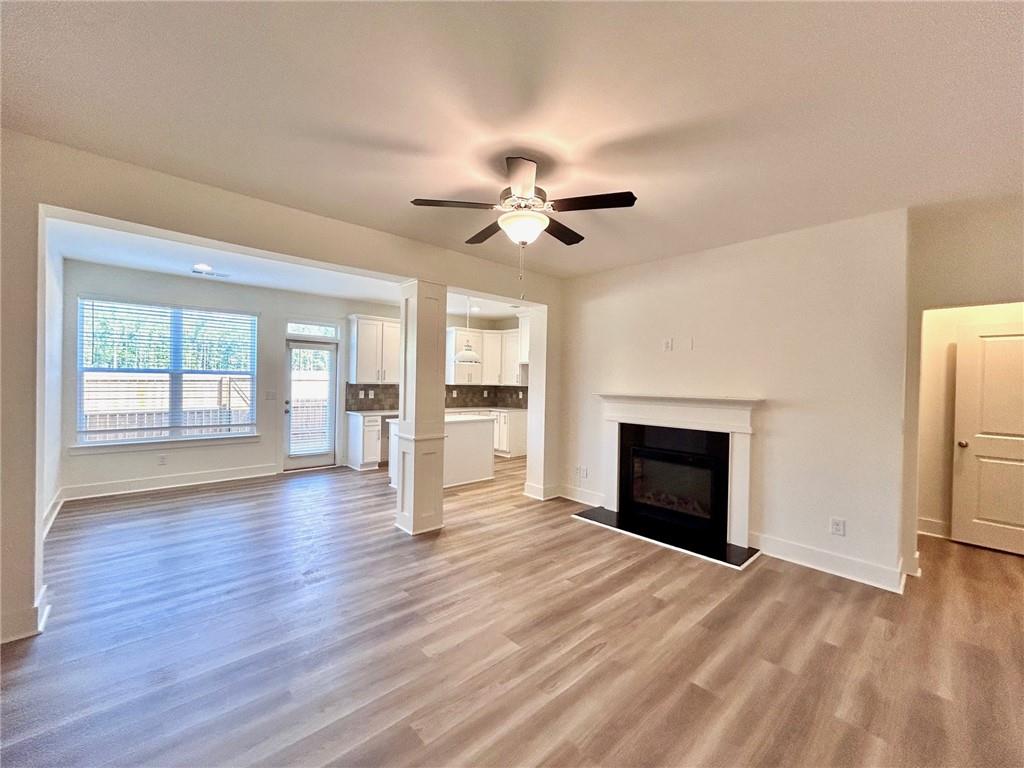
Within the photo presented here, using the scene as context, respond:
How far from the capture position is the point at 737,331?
3.79 meters

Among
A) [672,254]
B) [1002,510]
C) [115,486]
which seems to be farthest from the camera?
[115,486]

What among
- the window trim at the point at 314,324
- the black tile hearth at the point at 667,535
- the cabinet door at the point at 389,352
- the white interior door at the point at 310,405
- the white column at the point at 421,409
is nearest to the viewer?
the black tile hearth at the point at 667,535

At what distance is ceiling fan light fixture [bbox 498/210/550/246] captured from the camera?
2.30m

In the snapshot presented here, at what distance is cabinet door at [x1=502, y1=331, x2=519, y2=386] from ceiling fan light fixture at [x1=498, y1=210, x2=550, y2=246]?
5.57 metres

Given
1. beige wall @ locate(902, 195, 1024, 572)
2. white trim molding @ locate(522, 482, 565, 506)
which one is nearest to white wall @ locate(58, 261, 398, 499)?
white trim molding @ locate(522, 482, 565, 506)

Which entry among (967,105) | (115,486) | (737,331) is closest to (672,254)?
(737,331)

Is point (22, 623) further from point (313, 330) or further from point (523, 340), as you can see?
point (523, 340)

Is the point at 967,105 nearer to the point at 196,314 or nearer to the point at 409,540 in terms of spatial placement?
the point at 409,540

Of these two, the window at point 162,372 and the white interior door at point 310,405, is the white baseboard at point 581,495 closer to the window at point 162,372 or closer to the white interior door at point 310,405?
the white interior door at point 310,405

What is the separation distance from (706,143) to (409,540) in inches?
143

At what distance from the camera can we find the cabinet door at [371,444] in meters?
6.63

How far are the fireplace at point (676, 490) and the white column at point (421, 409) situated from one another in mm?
1632

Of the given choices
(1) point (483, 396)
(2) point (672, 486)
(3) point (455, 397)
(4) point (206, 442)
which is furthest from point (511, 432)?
(4) point (206, 442)

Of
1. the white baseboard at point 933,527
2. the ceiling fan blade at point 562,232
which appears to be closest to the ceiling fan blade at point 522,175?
the ceiling fan blade at point 562,232
